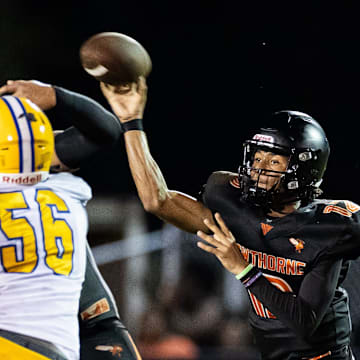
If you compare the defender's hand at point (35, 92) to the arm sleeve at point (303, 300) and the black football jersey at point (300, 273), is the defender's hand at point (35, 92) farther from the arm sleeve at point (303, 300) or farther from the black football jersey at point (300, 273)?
the arm sleeve at point (303, 300)

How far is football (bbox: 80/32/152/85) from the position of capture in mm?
2438

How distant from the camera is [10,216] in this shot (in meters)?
1.75

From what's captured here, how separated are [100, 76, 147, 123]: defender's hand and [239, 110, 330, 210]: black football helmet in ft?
1.72

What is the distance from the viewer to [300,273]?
86.8 inches

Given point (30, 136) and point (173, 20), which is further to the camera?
point (173, 20)

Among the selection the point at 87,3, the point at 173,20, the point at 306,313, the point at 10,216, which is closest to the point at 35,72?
the point at 87,3

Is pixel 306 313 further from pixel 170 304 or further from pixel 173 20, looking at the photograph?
pixel 173 20

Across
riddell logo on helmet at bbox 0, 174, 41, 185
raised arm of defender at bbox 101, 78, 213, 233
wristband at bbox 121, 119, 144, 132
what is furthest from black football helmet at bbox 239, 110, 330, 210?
riddell logo on helmet at bbox 0, 174, 41, 185

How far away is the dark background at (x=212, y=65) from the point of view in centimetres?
339

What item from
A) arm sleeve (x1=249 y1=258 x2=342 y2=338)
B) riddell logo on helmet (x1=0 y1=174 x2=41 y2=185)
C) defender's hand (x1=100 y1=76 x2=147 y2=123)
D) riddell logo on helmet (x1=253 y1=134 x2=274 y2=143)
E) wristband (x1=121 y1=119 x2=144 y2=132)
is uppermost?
defender's hand (x1=100 y1=76 x2=147 y2=123)

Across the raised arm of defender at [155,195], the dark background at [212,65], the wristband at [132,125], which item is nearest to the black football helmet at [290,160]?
the raised arm of defender at [155,195]

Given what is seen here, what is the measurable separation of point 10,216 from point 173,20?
6.80 feet

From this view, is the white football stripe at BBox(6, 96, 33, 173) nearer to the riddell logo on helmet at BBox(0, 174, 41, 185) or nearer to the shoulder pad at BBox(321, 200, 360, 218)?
the riddell logo on helmet at BBox(0, 174, 41, 185)

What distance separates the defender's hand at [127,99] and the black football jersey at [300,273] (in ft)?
2.14
